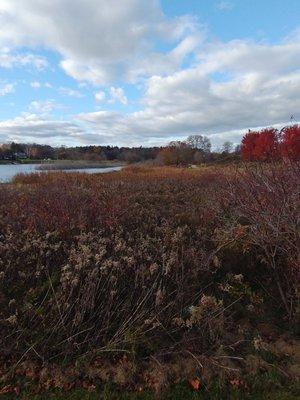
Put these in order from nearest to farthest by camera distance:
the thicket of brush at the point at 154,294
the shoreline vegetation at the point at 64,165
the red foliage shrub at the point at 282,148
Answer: the thicket of brush at the point at 154,294 < the red foliage shrub at the point at 282,148 < the shoreline vegetation at the point at 64,165

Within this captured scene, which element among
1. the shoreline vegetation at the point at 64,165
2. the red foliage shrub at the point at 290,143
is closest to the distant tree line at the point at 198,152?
the red foliage shrub at the point at 290,143

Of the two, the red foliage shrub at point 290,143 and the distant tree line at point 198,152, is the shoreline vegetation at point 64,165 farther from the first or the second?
the red foliage shrub at point 290,143

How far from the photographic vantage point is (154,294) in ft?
15.7

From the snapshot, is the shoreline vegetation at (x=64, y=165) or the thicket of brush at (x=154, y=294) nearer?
the thicket of brush at (x=154, y=294)

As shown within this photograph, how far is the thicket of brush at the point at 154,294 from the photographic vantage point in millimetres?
4336

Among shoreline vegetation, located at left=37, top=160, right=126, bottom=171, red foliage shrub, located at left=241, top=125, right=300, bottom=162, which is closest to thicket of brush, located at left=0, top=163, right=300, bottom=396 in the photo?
red foliage shrub, located at left=241, top=125, right=300, bottom=162

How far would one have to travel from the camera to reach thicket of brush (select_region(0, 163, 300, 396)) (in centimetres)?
434

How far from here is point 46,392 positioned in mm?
3943

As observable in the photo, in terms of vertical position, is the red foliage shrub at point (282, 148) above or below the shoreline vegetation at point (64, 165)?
above

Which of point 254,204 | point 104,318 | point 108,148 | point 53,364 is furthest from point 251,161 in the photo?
point 108,148

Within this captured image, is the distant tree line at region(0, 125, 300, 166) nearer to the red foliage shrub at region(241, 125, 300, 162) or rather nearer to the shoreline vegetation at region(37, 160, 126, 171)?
the red foliage shrub at region(241, 125, 300, 162)

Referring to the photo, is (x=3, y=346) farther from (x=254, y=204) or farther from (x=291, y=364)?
(x=254, y=204)

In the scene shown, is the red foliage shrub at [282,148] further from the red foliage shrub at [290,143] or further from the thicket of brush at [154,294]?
the thicket of brush at [154,294]

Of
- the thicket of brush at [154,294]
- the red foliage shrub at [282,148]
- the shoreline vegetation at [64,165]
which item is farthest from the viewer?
the shoreline vegetation at [64,165]
